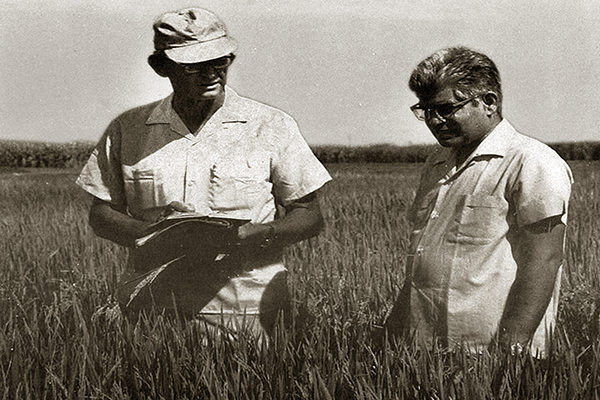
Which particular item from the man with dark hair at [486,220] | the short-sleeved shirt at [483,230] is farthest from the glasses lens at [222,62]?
the short-sleeved shirt at [483,230]

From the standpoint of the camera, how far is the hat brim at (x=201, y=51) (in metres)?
2.38

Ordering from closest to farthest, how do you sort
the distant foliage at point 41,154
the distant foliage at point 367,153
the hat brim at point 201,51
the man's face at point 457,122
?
the man's face at point 457,122 → the hat brim at point 201,51 → the distant foliage at point 41,154 → the distant foliage at point 367,153

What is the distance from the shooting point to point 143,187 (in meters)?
2.56

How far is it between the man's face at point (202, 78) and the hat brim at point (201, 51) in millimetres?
36

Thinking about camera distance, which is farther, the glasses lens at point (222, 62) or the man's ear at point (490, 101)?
the glasses lens at point (222, 62)

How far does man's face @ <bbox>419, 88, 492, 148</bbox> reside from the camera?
6.76ft

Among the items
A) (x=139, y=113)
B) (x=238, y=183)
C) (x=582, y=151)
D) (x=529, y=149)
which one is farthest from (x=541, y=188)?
(x=582, y=151)

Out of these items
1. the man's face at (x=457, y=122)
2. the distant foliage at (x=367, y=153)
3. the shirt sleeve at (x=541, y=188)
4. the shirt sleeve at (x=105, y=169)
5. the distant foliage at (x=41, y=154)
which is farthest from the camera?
the distant foliage at (x=367, y=153)

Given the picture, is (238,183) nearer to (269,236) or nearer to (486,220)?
(269,236)

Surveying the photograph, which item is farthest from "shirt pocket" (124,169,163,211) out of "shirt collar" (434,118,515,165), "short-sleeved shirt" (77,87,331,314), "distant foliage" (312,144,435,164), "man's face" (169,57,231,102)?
"distant foliage" (312,144,435,164)

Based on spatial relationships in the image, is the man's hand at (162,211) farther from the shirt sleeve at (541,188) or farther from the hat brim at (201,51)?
the shirt sleeve at (541,188)

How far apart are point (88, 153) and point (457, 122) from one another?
3612cm

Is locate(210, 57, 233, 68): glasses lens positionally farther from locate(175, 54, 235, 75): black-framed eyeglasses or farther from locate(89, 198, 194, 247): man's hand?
locate(89, 198, 194, 247): man's hand

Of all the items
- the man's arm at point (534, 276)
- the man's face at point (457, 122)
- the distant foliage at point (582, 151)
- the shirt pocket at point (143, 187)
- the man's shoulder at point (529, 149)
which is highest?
the man's face at point (457, 122)
